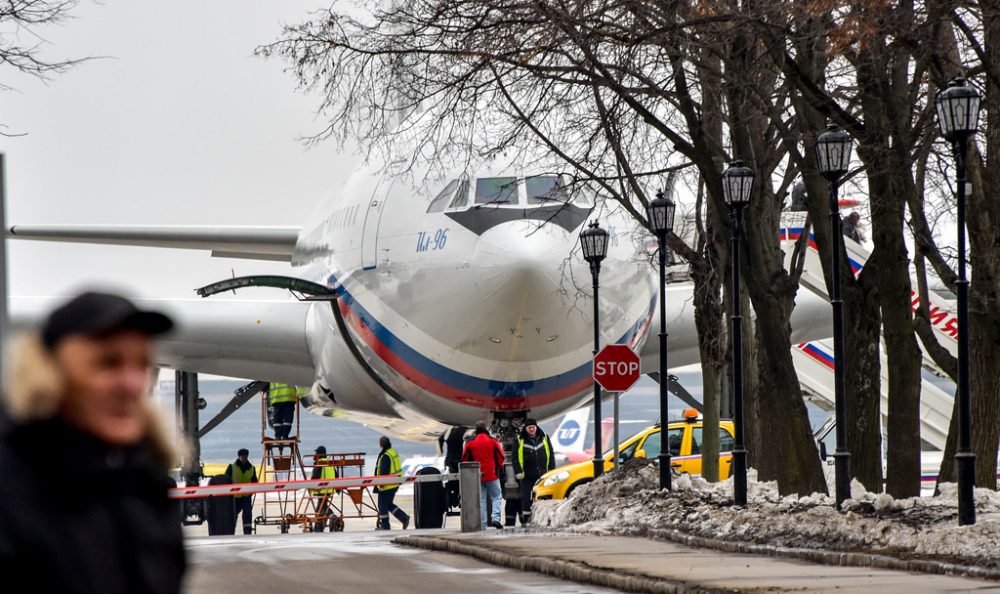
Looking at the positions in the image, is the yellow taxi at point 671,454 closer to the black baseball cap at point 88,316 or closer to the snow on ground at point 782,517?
the snow on ground at point 782,517

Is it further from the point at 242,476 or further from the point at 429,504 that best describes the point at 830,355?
the point at 242,476

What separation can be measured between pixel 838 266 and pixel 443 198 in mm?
6657

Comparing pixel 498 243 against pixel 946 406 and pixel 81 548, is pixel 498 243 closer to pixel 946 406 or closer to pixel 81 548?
pixel 946 406

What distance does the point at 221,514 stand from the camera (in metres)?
25.4

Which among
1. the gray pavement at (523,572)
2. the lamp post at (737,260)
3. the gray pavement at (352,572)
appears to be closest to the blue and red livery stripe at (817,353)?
the lamp post at (737,260)

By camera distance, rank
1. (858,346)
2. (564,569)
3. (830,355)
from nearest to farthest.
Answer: (564,569)
(858,346)
(830,355)

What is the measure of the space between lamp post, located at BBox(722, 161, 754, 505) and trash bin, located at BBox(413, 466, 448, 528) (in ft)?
21.6

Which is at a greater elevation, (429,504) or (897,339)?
(897,339)

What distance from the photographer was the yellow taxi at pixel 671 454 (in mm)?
26703

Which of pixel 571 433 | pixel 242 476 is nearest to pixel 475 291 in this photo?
pixel 242 476

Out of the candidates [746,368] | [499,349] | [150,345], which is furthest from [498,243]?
[150,345]

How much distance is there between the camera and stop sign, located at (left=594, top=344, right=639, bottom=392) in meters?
20.8

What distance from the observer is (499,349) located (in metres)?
20.6

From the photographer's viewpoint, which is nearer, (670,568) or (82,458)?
(82,458)
